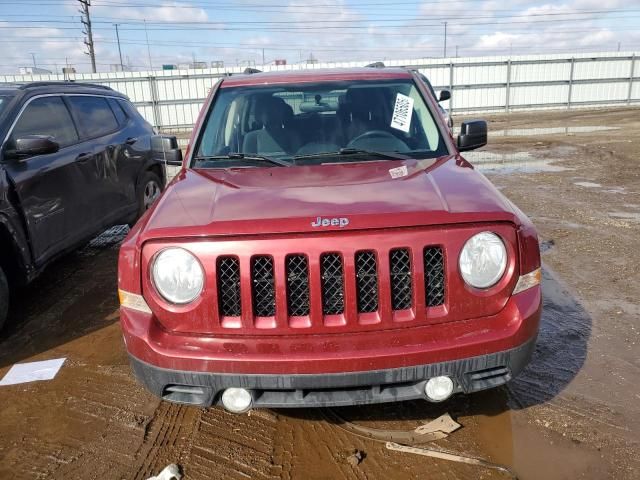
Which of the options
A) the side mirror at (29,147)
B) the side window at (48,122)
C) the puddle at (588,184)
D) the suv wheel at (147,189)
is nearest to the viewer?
the side mirror at (29,147)

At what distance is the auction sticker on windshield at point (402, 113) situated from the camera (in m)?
3.62

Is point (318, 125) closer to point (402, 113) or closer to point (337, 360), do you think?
point (402, 113)

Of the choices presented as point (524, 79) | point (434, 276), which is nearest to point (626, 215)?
point (434, 276)

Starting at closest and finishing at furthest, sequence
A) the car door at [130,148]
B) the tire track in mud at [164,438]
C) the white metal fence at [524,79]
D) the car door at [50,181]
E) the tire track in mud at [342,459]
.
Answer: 1. the tire track in mud at [342,459]
2. the tire track in mud at [164,438]
3. the car door at [50,181]
4. the car door at [130,148]
5. the white metal fence at [524,79]

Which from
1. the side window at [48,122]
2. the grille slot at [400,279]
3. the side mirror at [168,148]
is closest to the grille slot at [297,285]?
the grille slot at [400,279]

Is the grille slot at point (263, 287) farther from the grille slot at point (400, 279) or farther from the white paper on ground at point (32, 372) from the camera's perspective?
the white paper on ground at point (32, 372)

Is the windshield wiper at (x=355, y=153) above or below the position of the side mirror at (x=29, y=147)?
below

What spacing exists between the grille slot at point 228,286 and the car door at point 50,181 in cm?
270

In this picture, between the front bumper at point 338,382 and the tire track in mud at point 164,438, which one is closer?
the front bumper at point 338,382

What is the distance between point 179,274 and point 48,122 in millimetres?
3365

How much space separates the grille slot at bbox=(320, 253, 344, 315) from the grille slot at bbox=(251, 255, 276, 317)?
8.6 inches

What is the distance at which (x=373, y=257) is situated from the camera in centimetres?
221

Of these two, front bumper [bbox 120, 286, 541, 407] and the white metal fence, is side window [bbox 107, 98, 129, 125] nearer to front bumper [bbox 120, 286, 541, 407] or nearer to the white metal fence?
front bumper [bbox 120, 286, 541, 407]

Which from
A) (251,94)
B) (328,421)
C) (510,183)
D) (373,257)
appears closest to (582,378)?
(328,421)
